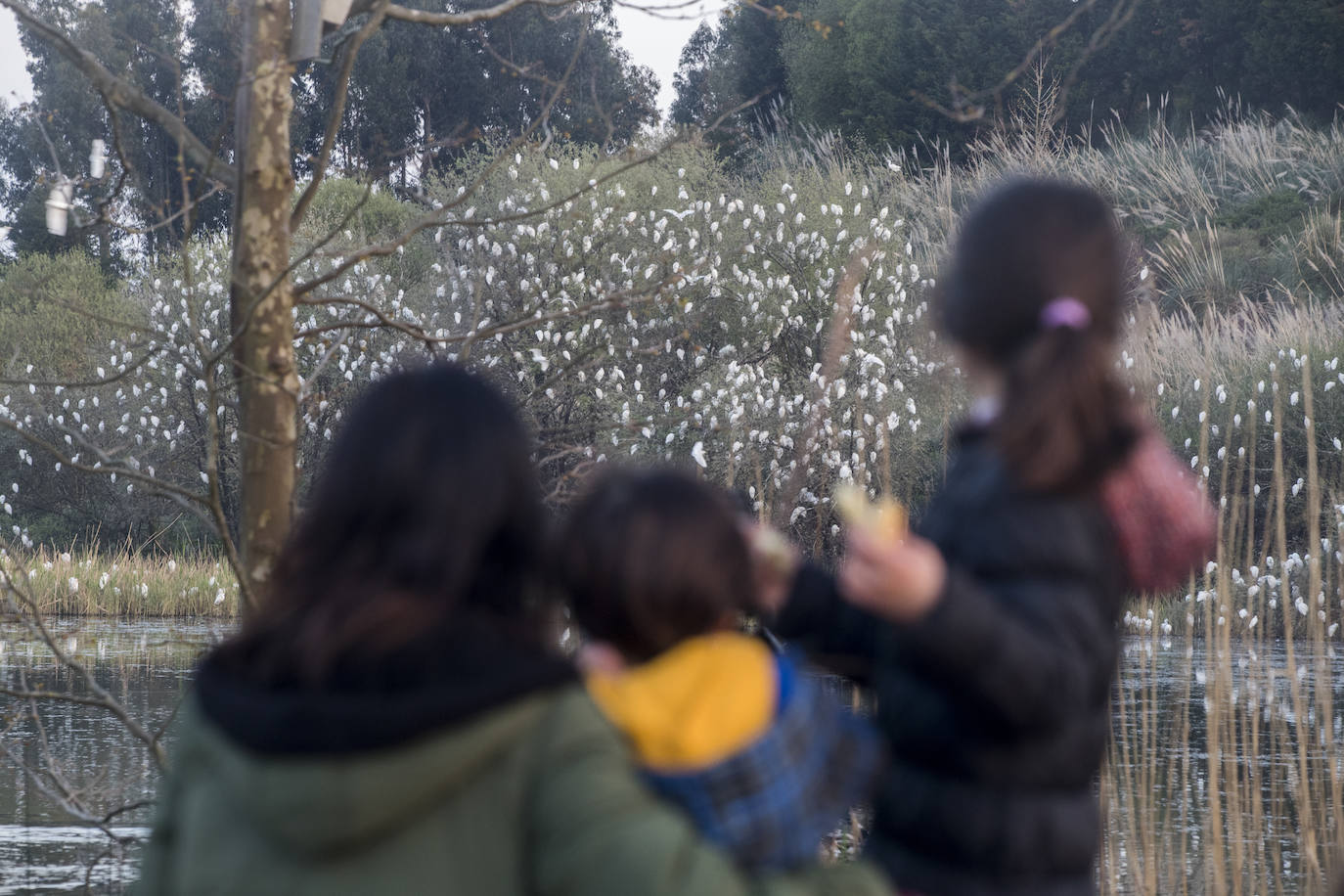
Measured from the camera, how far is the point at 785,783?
1225 millimetres

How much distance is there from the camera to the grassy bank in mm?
12023

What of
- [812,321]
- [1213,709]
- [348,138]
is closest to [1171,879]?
[1213,709]

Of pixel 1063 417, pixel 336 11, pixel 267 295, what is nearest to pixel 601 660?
pixel 1063 417

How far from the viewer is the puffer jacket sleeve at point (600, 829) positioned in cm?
108

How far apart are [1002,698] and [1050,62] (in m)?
25.2

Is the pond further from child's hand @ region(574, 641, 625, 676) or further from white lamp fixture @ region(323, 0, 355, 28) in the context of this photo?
child's hand @ region(574, 641, 625, 676)

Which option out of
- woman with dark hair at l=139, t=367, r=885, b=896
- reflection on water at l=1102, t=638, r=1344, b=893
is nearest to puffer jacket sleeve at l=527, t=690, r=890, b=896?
woman with dark hair at l=139, t=367, r=885, b=896

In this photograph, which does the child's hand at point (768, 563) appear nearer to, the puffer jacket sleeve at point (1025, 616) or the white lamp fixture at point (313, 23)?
the puffer jacket sleeve at point (1025, 616)

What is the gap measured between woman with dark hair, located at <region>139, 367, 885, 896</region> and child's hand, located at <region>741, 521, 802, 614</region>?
0.22 meters

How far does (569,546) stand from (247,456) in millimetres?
1430

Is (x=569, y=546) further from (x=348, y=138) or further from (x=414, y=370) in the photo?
(x=348, y=138)

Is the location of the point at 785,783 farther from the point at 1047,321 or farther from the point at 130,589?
the point at 130,589

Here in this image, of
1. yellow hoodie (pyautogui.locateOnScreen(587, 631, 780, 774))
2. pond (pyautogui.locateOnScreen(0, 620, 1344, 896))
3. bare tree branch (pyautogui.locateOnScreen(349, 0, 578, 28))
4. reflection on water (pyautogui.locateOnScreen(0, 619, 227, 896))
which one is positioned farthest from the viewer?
reflection on water (pyautogui.locateOnScreen(0, 619, 227, 896))

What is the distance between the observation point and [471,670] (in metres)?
1.11
